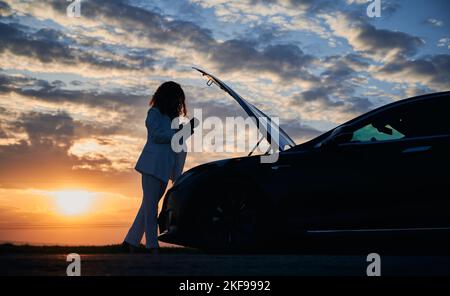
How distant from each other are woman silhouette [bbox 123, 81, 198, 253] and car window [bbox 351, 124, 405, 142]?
1.93 metres

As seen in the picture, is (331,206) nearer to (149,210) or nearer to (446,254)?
(446,254)

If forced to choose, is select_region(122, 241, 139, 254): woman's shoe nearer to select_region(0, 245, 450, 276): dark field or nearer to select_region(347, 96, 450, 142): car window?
select_region(0, 245, 450, 276): dark field

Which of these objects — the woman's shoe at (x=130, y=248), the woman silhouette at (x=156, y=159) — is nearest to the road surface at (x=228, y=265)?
the woman silhouette at (x=156, y=159)

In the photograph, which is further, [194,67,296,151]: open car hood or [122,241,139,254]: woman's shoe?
[122,241,139,254]: woman's shoe

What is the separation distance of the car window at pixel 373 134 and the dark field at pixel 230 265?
45.8 inches

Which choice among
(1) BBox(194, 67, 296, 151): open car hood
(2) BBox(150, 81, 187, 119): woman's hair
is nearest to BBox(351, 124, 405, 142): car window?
(1) BBox(194, 67, 296, 151): open car hood

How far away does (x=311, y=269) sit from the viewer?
475 cm

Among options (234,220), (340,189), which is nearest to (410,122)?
(340,189)

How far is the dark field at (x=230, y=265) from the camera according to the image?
4539 millimetres

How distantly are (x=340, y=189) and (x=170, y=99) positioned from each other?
2401mm

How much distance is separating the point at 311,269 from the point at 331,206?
1201 millimetres

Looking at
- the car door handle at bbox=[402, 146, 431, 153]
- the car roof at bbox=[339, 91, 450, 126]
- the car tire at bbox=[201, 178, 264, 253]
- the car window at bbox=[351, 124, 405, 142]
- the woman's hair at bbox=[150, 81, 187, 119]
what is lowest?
the car tire at bbox=[201, 178, 264, 253]

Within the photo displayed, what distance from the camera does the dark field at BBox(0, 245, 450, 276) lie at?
4.54 m

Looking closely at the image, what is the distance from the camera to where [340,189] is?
19.2ft
